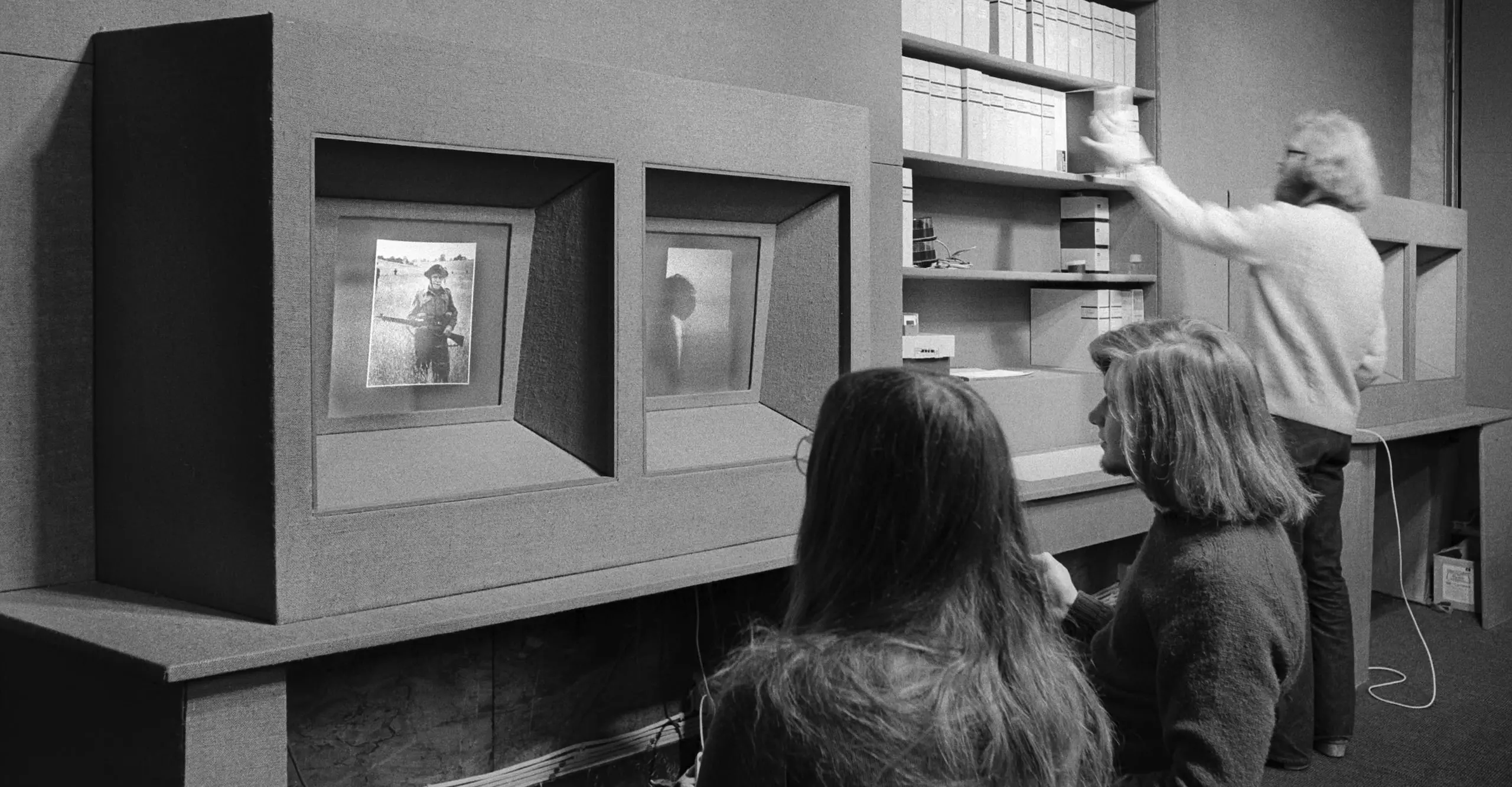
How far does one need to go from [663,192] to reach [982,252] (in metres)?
1.70

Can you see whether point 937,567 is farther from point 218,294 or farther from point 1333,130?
point 1333,130

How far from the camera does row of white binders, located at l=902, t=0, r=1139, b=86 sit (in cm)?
333

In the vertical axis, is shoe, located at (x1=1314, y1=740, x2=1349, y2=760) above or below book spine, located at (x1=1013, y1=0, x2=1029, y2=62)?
below

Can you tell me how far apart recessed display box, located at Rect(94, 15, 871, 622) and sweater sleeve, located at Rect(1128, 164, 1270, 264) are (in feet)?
3.02

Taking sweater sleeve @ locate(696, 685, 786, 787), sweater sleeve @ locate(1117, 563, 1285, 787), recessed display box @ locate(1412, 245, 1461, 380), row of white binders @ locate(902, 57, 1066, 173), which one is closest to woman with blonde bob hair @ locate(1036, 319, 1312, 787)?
sweater sleeve @ locate(1117, 563, 1285, 787)

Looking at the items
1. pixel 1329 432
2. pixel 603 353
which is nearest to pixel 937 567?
pixel 603 353

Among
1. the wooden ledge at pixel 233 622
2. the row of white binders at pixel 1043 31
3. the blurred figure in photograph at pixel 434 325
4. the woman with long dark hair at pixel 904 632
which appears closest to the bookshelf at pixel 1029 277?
the row of white binders at pixel 1043 31

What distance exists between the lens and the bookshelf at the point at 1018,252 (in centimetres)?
342

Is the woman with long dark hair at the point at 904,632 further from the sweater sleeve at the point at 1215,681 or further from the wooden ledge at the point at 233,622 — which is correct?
the wooden ledge at the point at 233,622

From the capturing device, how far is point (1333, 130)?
9.68ft

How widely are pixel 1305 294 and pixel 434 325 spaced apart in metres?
2.13

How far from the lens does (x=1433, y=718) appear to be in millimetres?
3488

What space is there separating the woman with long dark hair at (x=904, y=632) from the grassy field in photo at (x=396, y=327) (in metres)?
1.26

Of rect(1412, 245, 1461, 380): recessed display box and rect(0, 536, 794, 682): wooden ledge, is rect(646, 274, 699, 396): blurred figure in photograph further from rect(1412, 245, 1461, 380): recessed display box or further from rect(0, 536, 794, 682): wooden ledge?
rect(1412, 245, 1461, 380): recessed display box
